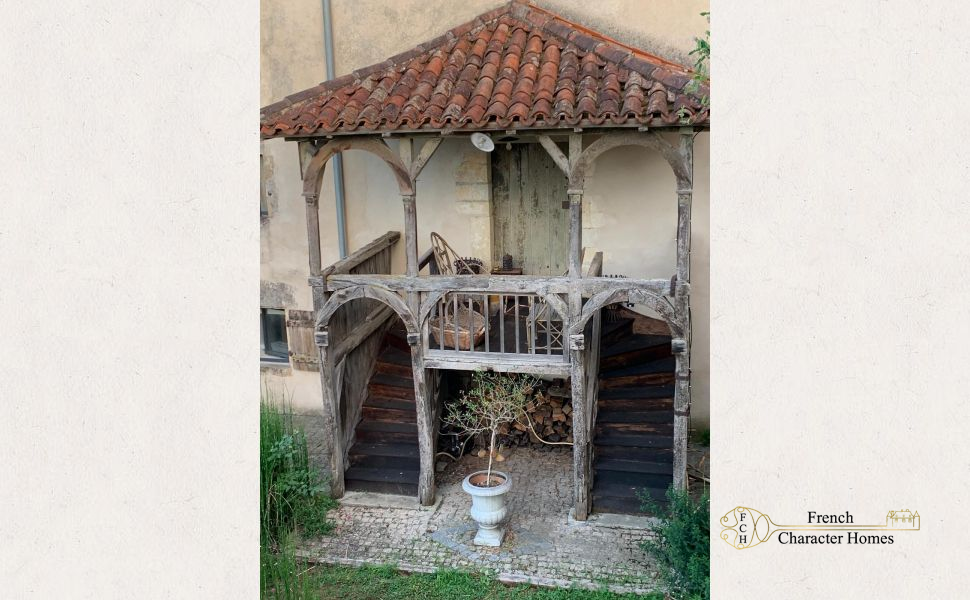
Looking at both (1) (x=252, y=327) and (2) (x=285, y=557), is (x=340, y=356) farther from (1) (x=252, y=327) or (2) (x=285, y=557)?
(1) (x=252, y=327)

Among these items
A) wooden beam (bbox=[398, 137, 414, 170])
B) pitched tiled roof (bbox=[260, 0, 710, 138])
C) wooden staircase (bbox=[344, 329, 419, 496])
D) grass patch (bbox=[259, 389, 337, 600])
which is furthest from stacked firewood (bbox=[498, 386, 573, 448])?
pitched tiled roof (bbox=[260, 0, 710, 138])

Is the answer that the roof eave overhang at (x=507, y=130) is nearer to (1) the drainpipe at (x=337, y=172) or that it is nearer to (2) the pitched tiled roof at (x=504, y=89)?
(2) the pitched tiled roof at (x=504, y=89)

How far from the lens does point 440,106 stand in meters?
7.57

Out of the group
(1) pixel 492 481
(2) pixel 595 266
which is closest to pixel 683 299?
(2) pixel 595 266

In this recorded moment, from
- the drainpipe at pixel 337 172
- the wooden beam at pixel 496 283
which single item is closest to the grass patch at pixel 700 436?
the wooden beam at pixel 496 283

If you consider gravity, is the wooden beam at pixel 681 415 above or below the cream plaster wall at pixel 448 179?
below

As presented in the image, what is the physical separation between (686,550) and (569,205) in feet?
12.1

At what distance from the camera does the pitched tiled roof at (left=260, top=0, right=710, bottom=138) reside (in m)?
7.06

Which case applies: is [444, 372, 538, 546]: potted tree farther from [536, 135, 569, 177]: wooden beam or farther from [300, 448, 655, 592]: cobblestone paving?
[536, 135, 569, 177]: wooden beam

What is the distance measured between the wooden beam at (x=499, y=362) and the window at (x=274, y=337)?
3853mm

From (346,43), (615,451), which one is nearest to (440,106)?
(346,43)

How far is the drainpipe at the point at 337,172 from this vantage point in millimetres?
10047

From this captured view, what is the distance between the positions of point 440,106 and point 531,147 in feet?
8.75
